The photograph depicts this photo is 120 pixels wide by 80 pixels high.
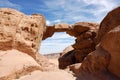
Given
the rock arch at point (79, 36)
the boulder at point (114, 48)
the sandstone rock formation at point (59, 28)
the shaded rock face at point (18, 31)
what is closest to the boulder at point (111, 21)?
the boulder at point (114, 48)

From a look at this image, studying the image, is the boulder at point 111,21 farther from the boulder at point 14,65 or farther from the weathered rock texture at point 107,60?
the boulder at point 14,65

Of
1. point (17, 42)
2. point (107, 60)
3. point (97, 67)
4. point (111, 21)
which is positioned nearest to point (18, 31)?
point (17, 42)

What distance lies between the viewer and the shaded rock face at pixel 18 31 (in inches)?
334

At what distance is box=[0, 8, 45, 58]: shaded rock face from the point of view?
8492 millimetres

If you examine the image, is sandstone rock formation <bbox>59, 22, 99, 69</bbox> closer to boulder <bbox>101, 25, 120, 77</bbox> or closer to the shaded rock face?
the shaded rock face

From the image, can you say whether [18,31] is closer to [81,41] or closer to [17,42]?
[17,42]

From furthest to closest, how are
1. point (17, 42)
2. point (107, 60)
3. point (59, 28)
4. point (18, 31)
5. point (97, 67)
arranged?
point (59, 28) < point (18, 31) < point (17, 42) < point (97, 67) < point (107, 60)

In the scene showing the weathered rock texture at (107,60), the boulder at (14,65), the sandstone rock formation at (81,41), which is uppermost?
the weathered rock texture at (107,60)

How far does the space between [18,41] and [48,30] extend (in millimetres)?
A: 15268

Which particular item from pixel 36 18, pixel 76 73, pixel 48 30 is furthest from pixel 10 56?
pixel 48 30

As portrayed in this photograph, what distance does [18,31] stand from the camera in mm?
8883

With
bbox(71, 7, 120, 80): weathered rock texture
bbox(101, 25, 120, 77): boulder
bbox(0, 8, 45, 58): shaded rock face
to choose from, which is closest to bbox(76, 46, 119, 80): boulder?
bbox(71, 7, 120, 80): weathered rock texture

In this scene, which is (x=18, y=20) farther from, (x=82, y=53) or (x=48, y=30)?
(x=48, y=30)

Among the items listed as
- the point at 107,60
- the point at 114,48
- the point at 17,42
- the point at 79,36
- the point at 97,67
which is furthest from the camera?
the point at 79,36
